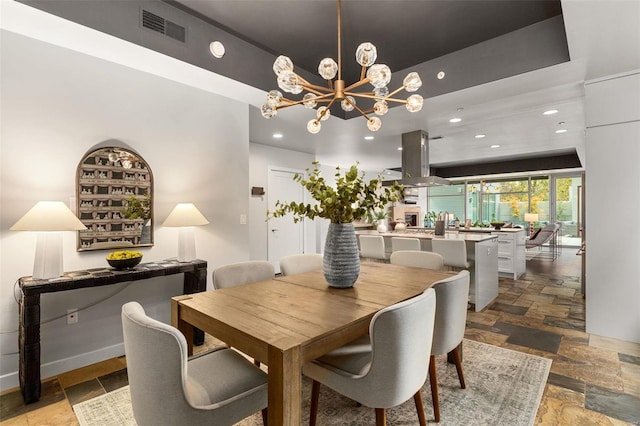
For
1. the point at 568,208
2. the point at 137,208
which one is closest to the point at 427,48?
the point at 137,208

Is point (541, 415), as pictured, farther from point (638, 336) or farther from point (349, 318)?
point (638, 336)

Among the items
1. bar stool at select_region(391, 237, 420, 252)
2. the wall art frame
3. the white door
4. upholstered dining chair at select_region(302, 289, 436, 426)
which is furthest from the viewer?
the white door

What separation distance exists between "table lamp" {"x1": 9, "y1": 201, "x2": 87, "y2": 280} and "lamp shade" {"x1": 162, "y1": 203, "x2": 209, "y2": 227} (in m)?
0.70

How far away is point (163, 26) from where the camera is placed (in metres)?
2.45

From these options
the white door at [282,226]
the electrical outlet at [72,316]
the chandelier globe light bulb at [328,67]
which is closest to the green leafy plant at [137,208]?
the electrical outlet at [72,316]

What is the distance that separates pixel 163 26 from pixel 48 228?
67.7 inches

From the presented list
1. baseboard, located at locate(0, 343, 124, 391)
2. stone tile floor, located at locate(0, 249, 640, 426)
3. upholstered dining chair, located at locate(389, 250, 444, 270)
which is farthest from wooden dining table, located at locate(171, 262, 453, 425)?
baseboard, located at locate(0, 343, 124, 391)

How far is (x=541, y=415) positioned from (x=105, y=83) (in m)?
3.97

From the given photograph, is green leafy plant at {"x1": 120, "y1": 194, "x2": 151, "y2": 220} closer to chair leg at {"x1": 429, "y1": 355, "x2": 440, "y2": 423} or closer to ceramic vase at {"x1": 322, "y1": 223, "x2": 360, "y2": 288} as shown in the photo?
ceramic vase at {"x1": 322, "y1": 223, "x2": 360, "y2": 288}

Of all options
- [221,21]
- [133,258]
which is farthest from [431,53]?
[133,258]

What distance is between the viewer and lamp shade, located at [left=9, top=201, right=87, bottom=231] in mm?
2027

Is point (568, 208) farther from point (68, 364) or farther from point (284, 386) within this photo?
point (68, 364)

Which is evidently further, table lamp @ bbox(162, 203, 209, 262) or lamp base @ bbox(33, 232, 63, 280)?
table lamp @ bbox(162, 203, 209, 262)

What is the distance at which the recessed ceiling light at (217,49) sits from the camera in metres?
2.72
